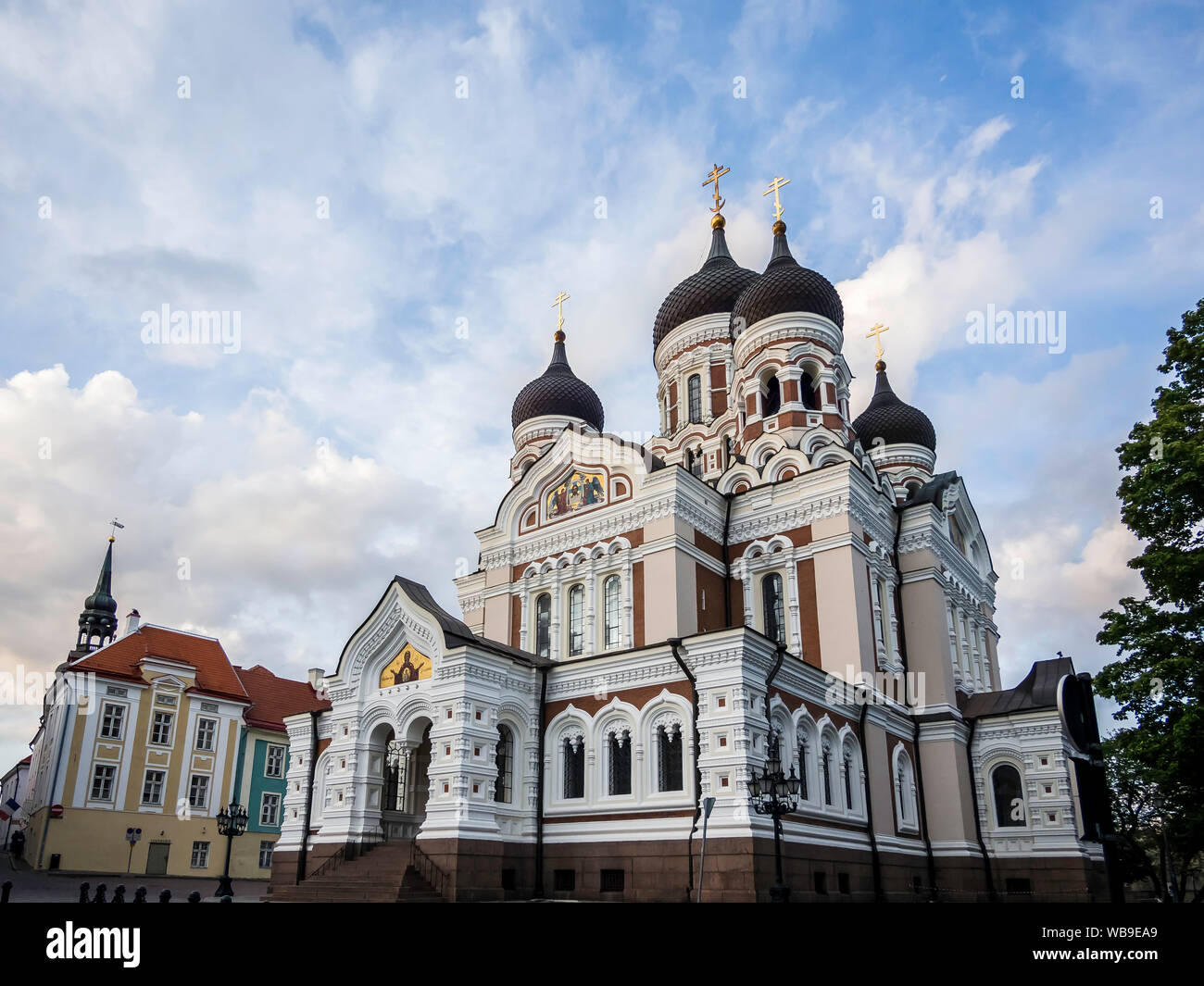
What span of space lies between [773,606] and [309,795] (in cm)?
1265

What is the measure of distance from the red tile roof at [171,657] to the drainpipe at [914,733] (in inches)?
1040

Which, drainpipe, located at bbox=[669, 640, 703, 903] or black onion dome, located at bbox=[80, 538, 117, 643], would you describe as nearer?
drainpipe, located at bbox=[669, 640, 703, 903]

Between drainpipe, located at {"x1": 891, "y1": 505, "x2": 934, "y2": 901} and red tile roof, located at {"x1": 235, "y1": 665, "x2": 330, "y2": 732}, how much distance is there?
79.1ft

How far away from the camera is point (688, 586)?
886 inches

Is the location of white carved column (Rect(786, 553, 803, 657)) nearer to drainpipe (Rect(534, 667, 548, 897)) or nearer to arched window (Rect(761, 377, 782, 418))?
arched window (Rect(761, 377, 782, 418))

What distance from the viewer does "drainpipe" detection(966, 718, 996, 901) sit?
22391 millimetres

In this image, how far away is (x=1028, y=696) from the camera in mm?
24281

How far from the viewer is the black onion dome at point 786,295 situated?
28.0 metres

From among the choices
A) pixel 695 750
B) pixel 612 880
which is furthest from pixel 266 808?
pixel 695 750

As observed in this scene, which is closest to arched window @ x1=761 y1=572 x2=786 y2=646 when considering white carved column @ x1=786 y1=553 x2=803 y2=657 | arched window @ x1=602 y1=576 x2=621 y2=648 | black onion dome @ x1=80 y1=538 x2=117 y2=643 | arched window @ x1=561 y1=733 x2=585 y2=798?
white carved column @ x1=786 y1=553 x2=803 y2=657

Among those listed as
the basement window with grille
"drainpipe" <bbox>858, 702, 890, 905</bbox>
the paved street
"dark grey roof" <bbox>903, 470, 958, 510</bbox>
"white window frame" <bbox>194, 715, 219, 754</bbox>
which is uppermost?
"dark grey roof" <bbox>903, 470, 958, 510</bbox>

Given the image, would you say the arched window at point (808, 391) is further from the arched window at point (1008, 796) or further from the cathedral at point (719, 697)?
the arched window at point (1008, 796)

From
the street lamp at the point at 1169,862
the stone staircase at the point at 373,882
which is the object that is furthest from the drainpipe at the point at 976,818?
the street lamp at the point at 1169,862
